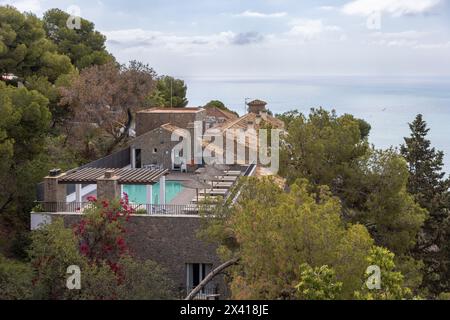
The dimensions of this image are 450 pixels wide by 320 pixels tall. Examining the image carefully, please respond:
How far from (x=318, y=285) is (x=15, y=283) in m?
9.46

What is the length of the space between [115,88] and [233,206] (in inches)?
733

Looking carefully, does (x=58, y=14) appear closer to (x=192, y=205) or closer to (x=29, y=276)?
(x=192, y=205)

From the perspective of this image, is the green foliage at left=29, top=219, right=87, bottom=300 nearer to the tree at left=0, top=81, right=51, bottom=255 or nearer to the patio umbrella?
the tree at left=0, top=81, right=51, bottom=255

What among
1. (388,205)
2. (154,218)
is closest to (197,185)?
(154,218)

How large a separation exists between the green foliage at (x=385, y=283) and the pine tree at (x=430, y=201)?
48.2ft

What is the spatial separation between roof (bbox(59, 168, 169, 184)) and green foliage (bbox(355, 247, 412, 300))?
11.3m

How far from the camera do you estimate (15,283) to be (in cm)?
1819

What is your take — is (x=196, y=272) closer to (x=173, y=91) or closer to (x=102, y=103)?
(x=102, y=103)

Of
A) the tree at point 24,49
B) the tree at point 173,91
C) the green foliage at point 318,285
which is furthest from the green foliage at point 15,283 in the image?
the tree at point 173,91

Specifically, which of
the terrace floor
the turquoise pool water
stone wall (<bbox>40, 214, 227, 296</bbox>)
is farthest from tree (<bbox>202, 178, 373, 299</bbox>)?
the turquoise pool water

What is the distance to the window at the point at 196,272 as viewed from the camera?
73.5 feet

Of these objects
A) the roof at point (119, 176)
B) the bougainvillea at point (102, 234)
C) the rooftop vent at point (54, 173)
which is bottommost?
the bougainvillea at point (102, 234)

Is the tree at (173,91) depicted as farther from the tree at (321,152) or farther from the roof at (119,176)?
the tree at (321,152)

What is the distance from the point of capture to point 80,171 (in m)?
24.8
